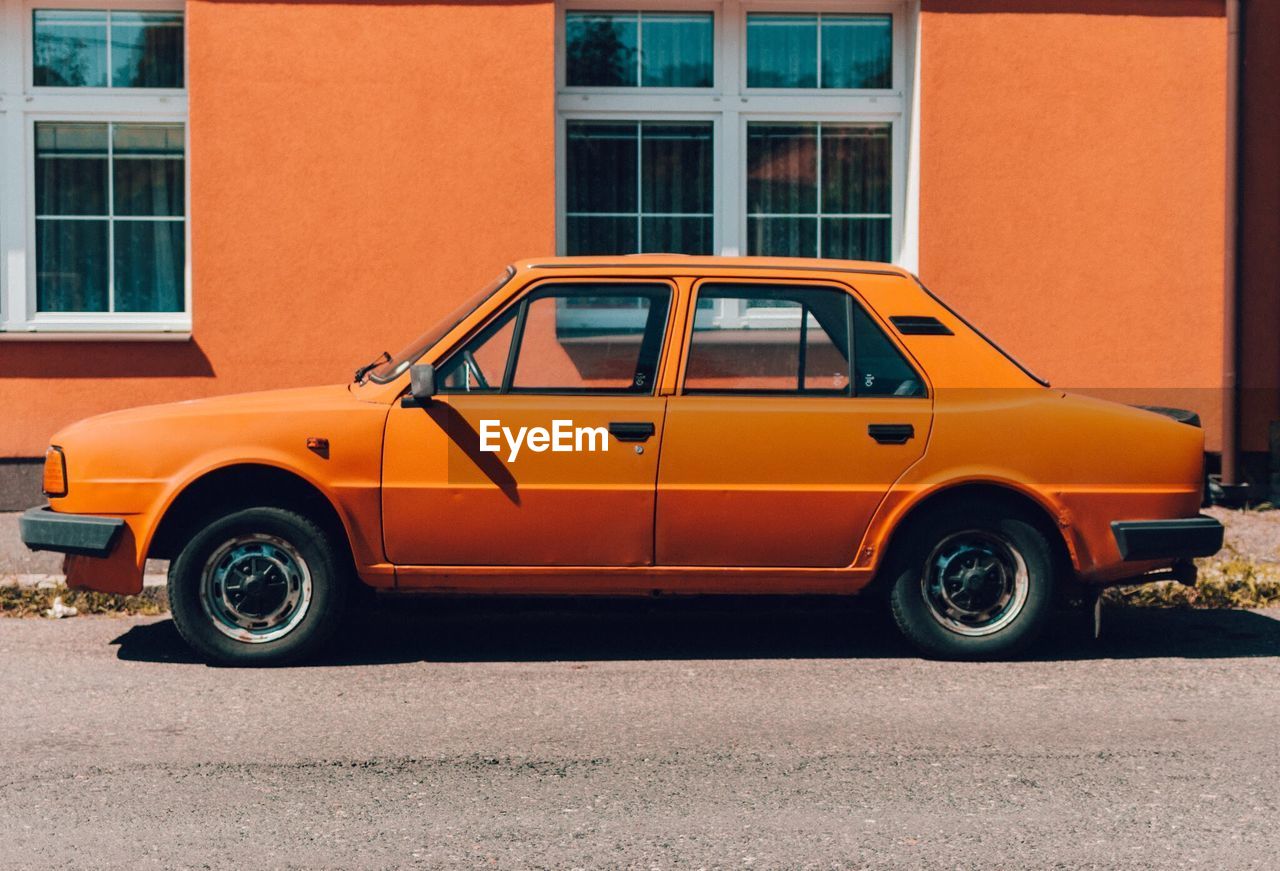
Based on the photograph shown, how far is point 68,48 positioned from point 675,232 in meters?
4.43

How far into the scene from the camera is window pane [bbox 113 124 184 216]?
38.4 feet

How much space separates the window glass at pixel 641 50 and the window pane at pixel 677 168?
341 millimetres

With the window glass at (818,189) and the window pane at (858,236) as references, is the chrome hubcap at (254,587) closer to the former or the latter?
the window glass at (818,189)

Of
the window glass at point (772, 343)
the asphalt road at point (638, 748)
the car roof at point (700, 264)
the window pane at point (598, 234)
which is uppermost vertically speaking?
the window pane at point (598, 234)

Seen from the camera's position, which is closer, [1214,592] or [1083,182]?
[1214,592]


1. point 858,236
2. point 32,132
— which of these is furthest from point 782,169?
point 32,132

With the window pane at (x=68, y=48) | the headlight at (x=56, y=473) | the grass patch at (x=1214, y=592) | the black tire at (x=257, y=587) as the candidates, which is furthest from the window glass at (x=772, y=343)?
the window pane at (x=68, y=48)

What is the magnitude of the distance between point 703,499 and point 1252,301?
636 centimetres

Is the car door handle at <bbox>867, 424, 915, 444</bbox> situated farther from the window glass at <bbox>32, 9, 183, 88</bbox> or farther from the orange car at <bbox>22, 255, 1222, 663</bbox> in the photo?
the window glass at <bbox>32, 9, 183, 88</bbox>

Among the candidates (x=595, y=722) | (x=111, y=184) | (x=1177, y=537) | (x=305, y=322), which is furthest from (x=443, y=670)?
(x=111, y=184)

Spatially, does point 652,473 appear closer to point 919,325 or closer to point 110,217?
point 919,325

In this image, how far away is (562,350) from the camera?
22.6ft

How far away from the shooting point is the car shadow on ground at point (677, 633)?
7324 millimetres

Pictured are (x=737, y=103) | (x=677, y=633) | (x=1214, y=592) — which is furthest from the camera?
(x=737, y=103)
